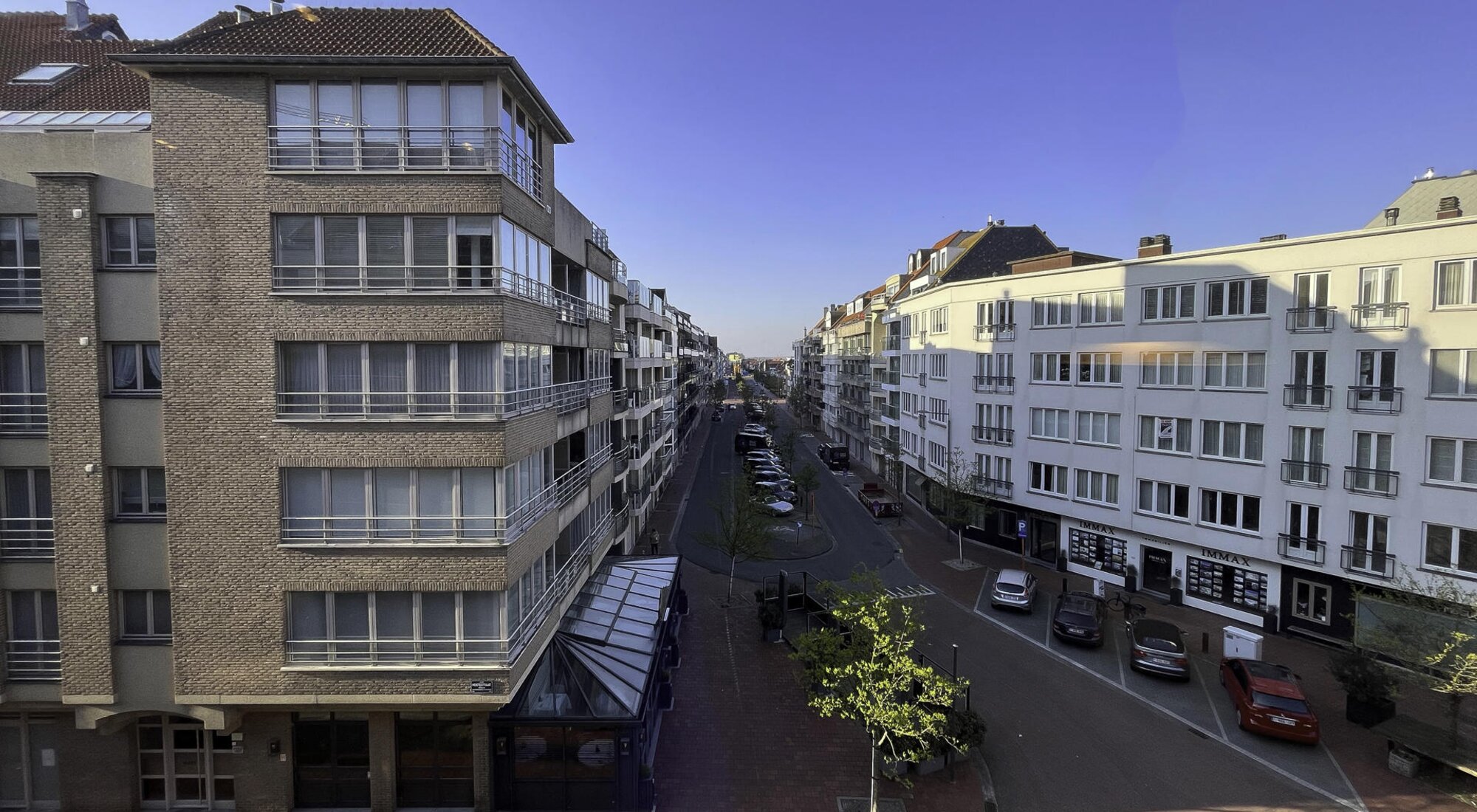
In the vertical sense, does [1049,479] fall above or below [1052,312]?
below

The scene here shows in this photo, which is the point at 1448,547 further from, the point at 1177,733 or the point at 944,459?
the point at 944,459

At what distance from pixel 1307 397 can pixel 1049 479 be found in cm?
1180

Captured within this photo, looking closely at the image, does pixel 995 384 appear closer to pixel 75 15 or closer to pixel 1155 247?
pixel 1155 247

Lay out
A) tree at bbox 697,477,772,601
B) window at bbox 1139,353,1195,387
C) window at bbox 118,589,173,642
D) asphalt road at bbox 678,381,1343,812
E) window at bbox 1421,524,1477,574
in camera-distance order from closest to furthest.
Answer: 1. window at bbox 118,589,173,642
2. asphalt road at bbox 678,381,1343,812
3. window at bbox 1421,524,1477,574
4. window at bbox 1139,353,1195,387
5. tree at bbox 697,477,772,601

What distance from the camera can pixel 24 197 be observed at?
46.8ft

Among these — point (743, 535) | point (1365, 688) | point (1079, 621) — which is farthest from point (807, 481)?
point (1365, 688)

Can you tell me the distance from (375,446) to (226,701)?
6.39 m

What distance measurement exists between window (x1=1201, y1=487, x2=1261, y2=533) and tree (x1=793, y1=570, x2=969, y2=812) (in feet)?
59.5

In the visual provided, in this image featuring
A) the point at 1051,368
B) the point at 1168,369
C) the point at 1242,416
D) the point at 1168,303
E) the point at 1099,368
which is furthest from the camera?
the point at 1051,368

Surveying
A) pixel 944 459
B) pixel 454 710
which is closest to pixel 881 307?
pixel 944 459

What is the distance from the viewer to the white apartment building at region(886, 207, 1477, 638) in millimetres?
22781

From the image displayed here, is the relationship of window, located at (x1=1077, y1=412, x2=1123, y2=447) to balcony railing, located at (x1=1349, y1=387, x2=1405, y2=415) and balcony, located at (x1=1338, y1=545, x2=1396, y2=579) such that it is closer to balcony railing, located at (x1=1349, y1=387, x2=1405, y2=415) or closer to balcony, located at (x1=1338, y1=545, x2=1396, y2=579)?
balcony railing, located at (x1=1349, y1=387, x2=1405, y2=415)

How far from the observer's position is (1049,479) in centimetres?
3531

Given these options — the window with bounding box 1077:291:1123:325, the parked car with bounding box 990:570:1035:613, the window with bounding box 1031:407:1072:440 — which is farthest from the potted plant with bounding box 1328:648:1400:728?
the window with bounding box 1077:291:1123:325
